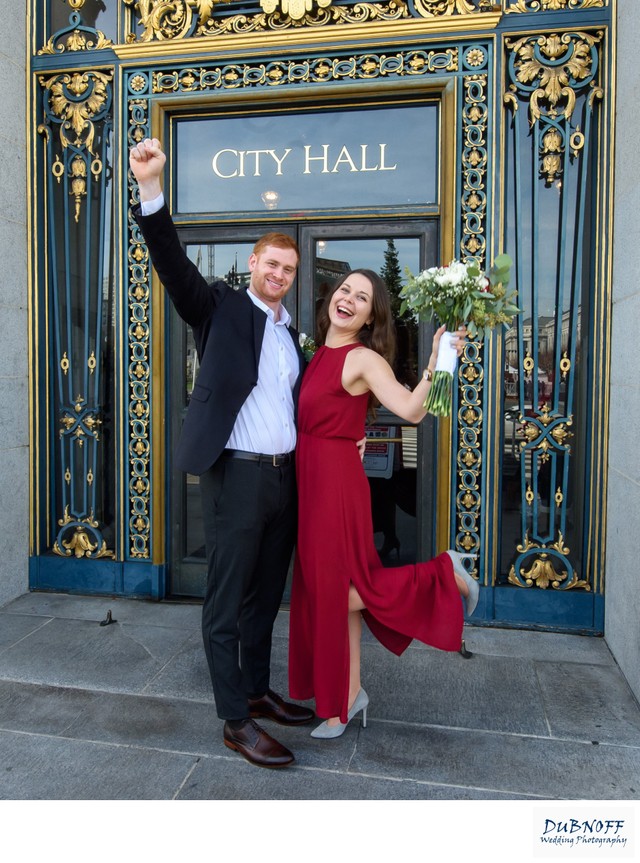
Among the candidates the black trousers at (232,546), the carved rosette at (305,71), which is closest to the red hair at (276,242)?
the black trousers at (232,546)

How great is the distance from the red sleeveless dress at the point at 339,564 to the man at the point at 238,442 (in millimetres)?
147

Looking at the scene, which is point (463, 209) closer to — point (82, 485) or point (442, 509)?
point (442, 509)

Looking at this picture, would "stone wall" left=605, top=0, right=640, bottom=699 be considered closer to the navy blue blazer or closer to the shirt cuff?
the navy blue blazer

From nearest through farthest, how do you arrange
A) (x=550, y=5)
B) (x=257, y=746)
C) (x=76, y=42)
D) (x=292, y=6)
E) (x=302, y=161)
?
(x=257, y=746) → (x=550, y=5) → (x=292, y=6) → (x=302, y=161) → (x=76, y=42)

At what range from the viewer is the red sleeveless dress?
3.02 metres

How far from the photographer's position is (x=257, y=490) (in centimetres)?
299

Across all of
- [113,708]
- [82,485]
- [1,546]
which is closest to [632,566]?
[113,708]

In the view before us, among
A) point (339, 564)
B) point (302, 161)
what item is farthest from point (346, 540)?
point (302, 161)

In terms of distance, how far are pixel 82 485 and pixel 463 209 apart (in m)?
3.27

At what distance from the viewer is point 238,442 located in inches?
119

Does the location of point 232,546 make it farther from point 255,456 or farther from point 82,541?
point 82,541

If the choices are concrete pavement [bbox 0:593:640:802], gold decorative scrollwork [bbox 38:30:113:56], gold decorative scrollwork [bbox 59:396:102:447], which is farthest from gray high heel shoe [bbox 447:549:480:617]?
gold decorative scrollwork [bbox 38:30:113:56]

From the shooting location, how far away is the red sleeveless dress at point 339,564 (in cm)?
302

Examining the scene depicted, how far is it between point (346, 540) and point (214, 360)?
97 centimetres
